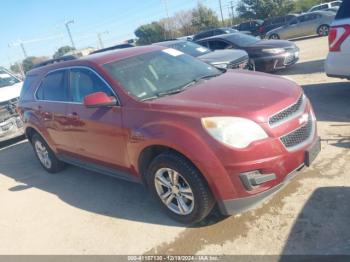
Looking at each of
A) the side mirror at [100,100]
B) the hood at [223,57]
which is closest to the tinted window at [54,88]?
the side mirror at [100,100]

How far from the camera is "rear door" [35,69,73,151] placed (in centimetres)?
507

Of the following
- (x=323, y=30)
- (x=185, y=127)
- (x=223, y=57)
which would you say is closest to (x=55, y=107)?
(x=185, y=127)

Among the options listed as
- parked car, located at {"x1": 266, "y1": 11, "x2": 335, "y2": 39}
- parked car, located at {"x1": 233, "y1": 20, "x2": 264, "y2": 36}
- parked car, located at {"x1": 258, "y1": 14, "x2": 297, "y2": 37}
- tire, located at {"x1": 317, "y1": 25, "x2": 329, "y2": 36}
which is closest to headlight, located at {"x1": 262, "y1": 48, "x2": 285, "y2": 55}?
parked car, located at {"x1": 266, "y1": 11, "x2": 335, "y2": 39}

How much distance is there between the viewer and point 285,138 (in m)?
3.28

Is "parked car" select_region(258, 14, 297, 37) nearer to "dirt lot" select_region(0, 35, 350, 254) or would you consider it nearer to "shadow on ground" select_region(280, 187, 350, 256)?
"dirt lot" select_region(0, 35, 350, 254)

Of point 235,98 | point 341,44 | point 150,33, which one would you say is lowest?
point 150,33

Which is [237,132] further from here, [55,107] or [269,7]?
[269,7]

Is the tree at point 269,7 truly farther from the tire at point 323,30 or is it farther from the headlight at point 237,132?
the headlight at point 237,132

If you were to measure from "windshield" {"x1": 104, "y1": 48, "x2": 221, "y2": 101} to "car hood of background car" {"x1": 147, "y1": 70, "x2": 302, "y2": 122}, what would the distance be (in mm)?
237

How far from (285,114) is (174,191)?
1.33 m

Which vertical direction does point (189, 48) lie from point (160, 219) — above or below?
above

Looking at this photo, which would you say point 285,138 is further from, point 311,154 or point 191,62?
point 191,62

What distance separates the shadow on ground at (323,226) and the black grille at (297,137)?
689 mm

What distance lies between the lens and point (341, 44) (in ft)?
19.4
